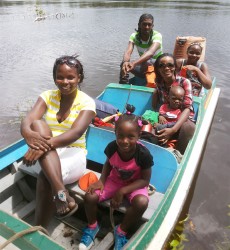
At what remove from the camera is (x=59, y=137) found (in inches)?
94.7

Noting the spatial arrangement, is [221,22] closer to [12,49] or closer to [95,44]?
[95,44]

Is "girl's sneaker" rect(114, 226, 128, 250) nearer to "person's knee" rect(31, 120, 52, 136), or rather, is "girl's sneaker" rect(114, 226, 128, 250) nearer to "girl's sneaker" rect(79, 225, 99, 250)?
"girl's sneaker" rect(79, 225, 99, 250)

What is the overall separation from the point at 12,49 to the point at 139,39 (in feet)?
27.9

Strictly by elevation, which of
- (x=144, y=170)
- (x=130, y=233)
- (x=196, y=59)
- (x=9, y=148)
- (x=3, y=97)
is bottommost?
(x=3, y=97)

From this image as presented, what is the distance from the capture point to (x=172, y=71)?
11.7 ft

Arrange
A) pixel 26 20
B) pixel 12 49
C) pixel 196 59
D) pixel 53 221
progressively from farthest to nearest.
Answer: pixel 26 20, pixel 12 49, pixel 196 59, pixel 53 221

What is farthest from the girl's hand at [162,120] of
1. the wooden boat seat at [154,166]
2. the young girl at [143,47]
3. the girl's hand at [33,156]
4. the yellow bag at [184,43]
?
the yellow bag at [184,43]

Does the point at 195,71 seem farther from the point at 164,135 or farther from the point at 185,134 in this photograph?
the point at 164,135

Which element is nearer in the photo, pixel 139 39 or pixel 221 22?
Answer: pixel 139 39

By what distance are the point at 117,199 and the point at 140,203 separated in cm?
20

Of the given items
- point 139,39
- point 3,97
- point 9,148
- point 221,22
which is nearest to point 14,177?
point 9,148

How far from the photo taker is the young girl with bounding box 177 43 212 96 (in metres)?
4.13

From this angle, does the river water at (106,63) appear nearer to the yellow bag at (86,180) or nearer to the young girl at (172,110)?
the young girl at (172,110)

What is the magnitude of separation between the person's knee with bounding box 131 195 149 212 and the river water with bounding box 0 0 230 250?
1.35 m
